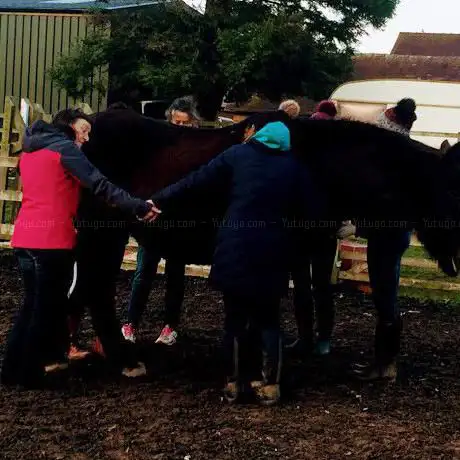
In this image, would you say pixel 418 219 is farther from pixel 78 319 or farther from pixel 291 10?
pixel 291 10

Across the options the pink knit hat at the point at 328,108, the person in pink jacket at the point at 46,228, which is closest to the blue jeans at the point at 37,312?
the person in pink jacket at the point at 46,228

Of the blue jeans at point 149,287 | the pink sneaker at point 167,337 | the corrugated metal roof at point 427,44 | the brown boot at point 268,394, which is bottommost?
the pink sneaker at point 167,337

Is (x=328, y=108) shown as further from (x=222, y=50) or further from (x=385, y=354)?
(x=222, y=50)

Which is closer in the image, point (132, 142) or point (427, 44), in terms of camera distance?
point (132, 142)

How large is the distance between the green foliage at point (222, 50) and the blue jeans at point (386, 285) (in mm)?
10858

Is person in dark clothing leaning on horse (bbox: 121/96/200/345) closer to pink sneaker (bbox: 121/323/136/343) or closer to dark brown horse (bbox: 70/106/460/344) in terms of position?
pink sneaker (bbox: 121/323/136/343)

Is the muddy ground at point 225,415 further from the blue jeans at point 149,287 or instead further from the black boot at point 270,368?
the blue jeans at point 149,287

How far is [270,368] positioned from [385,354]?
1.01 m

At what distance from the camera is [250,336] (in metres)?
4.19

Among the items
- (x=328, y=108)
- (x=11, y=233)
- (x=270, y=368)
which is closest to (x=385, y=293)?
(x=270, y=368)

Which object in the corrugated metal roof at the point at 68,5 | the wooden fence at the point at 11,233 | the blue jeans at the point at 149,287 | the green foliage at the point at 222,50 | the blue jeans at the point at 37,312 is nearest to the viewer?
the blue jeans at the point at 37,312

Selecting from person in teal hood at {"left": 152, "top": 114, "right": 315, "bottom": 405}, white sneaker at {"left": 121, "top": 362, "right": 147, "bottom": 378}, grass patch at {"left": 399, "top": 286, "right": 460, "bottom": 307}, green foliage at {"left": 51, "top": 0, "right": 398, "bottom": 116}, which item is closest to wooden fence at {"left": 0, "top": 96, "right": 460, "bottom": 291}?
grass patch at {"left": 399, "top": 286, "right": 460, "bottom": 307}

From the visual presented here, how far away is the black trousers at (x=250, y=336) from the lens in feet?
13.4

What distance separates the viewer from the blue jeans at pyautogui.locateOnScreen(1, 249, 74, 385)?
4.18 meters
